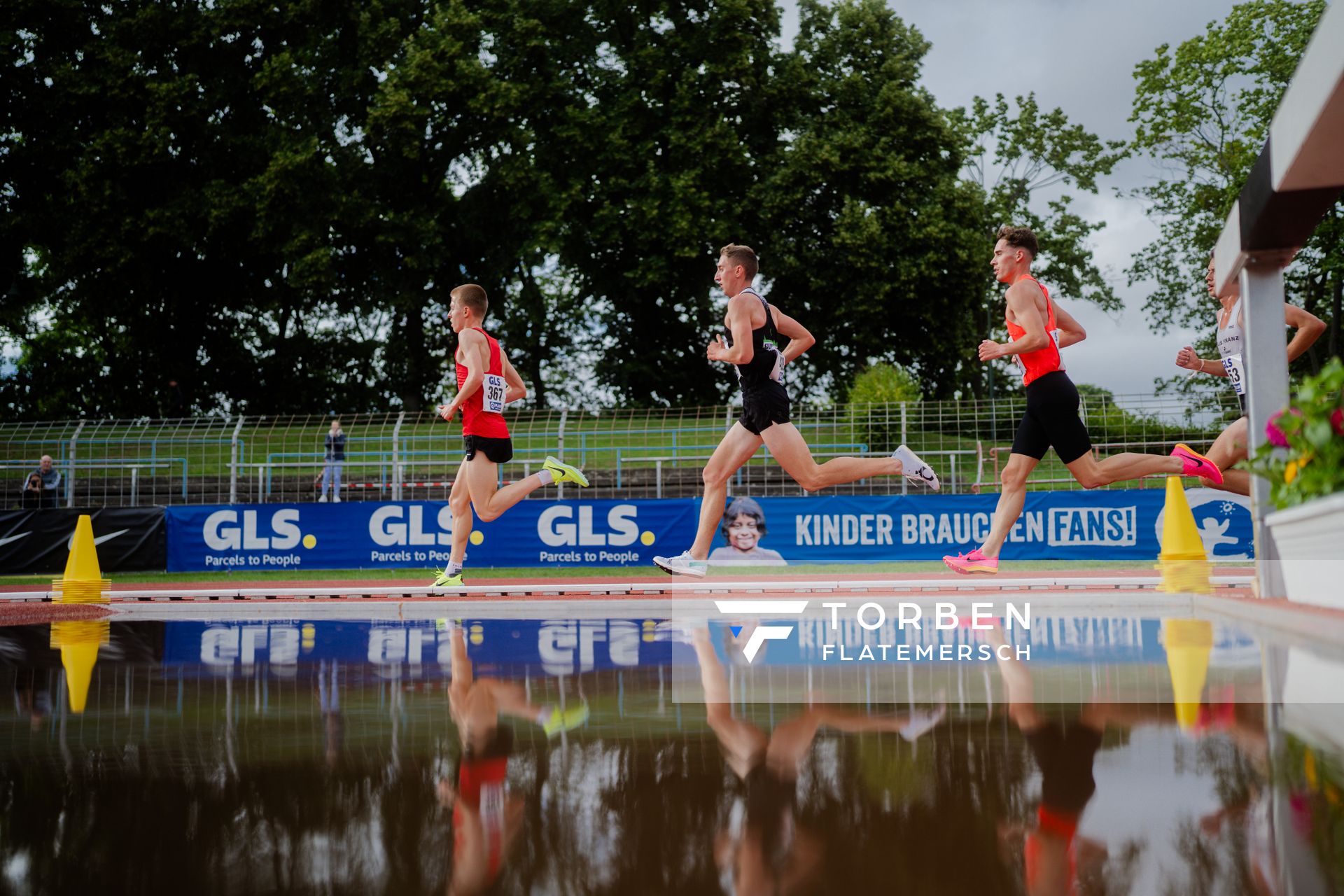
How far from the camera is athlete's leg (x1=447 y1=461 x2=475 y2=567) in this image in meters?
9.19

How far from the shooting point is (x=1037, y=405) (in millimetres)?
7195

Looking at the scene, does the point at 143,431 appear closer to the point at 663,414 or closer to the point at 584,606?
the point at 663,414

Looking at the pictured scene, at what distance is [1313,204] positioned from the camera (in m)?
5.10

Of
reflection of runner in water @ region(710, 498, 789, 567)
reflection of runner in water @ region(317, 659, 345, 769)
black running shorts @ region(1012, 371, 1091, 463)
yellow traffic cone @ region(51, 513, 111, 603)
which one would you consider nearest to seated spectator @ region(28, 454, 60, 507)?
yellow traffic cone @ region(51, 513, 111, 603)

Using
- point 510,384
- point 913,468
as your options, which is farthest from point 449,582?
point 913,468

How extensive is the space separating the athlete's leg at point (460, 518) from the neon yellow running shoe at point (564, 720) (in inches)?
236

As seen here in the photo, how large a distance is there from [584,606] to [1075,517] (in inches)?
359

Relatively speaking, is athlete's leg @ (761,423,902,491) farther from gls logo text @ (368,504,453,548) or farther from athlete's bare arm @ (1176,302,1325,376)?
gls logo text @ (368,504,453,548)

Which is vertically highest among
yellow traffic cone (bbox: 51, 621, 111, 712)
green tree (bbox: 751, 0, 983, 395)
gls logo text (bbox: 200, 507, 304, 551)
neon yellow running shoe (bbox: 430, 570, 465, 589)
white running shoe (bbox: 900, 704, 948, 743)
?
green tree (bbox: 751, 0, 983, 395)

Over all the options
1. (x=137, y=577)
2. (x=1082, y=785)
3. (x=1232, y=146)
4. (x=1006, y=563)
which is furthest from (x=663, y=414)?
(x=1232, y=146)

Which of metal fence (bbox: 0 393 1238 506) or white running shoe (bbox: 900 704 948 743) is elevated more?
metal fence (bbox: 0 393 1238 506)

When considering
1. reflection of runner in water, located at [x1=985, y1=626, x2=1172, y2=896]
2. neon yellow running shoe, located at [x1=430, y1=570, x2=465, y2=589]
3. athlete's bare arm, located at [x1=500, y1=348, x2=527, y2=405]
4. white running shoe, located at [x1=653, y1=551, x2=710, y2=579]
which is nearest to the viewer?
reflection of runner in water, located at [x1=985, y1=626, x2=1172, y2=896]

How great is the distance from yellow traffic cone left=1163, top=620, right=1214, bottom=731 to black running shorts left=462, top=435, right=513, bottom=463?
5.41 m

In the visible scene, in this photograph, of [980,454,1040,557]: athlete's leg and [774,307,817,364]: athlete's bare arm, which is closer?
[980,454,1040,557]: athlete's leg
